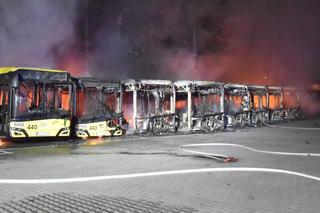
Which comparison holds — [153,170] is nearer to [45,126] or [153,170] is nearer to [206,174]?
[206,174]

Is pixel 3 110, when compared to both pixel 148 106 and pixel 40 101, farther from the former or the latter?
pixel 148 106

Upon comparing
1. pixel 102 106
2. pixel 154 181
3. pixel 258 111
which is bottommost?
pixel 154 181

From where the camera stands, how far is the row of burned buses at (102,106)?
11.6m

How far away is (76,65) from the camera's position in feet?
123

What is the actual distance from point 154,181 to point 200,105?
43.9 ft

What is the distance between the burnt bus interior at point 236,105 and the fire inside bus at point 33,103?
9404 millimetres

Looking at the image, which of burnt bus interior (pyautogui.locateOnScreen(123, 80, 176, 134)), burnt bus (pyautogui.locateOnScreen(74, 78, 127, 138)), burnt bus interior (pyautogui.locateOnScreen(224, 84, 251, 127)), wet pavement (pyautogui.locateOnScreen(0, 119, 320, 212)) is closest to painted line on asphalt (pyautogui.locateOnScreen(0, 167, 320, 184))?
wet pavement (pyautogui.locateOnScreen(0, 119, 320, 212))

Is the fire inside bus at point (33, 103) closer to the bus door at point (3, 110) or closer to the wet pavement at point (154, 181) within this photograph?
the bus door at point (3, 110)

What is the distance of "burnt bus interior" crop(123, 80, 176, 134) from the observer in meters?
15.6

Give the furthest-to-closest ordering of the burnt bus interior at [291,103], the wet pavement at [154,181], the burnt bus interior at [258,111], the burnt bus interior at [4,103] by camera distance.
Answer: the burnt bus interior at [291,103]
the burnt bus interior at [258,111]
the burnt bus interior at [4,103]
the wet pavement at [154,181]

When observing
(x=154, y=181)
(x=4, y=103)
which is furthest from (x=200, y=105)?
(x=154, y=181)

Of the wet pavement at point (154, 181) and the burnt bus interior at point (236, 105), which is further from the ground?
the burnt bus interior at point (236, 105)

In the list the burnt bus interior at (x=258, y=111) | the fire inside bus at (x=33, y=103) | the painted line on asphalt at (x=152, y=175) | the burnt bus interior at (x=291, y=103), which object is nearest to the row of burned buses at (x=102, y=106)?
the fire inside bus at (x=33, y=103)

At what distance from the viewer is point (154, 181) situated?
6332mm
